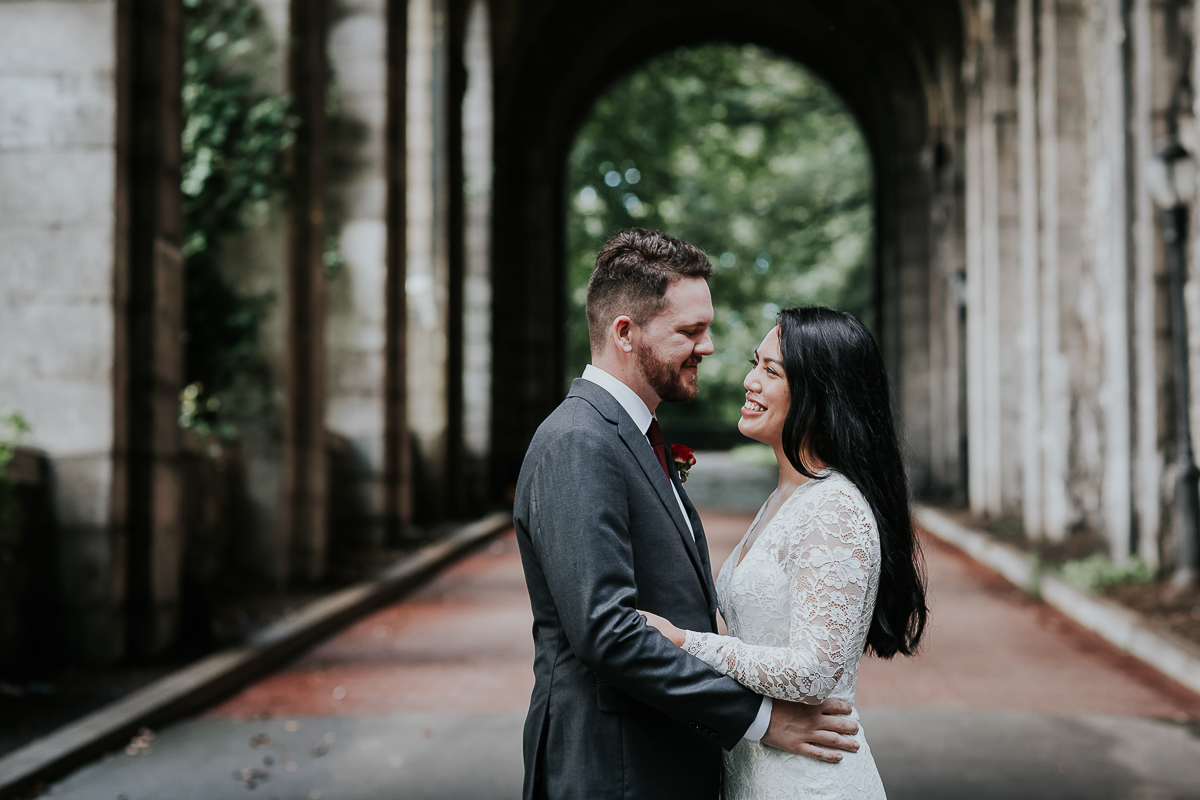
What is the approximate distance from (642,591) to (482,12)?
21.7m

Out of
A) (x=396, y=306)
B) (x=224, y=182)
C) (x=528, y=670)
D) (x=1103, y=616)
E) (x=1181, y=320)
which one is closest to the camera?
(x=528, y=670)

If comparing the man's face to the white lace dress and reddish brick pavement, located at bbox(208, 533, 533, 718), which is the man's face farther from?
reddish brick pavement, located at bbox(208, 533, 533, 718)

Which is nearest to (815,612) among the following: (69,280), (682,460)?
(682,460)

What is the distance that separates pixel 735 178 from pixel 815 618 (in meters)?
35.4

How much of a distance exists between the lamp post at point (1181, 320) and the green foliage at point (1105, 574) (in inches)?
26.4

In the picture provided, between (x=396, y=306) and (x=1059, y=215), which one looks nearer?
(x=1059, y=215)

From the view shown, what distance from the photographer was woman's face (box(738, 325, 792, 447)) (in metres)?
2.58

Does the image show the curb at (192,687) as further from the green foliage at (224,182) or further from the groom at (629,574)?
the groom at (629,574)

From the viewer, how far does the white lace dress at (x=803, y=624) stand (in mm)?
2322

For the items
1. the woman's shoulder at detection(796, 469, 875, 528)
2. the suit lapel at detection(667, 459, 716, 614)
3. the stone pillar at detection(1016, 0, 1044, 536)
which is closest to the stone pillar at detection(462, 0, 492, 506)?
the stone pillar at detection(1016, 0, 1044, 536)

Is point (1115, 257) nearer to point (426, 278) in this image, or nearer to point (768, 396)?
point (426, 278)

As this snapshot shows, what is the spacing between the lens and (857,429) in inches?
98.0

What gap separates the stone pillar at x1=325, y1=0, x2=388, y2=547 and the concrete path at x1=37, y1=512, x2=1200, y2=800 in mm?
4712

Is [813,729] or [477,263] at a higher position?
[477,263]
